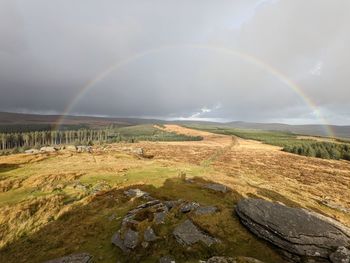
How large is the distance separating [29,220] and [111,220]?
10594 millimetres

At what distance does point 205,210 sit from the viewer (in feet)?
77.6

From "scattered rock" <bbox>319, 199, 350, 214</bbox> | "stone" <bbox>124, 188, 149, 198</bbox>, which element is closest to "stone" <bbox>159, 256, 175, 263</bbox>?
"stone" <bbox>124, 188, 149, 198</bbox>

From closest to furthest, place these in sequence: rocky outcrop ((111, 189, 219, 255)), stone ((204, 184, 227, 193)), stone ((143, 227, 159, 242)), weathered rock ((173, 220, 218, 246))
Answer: weathered rock ((173, 220, 218, 246))
rocky outcrop ((111, 189, 219, 255))
stone ((143, 227, 159, 242))
stone ((204, 184, 227, 193))

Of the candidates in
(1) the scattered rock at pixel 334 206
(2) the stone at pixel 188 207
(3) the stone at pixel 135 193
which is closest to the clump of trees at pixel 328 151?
(1) the scattered rock at pixel 334 206

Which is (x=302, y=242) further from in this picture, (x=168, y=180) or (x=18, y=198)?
(x=18, y=198)

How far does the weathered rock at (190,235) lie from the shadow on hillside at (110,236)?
0.50 metres

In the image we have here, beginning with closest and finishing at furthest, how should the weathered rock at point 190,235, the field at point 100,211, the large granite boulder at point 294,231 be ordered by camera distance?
the large granite boulder at point 294,231
the weathered rock at point 190,235
the field at point 100,211

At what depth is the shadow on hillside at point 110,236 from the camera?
1844 centimetres

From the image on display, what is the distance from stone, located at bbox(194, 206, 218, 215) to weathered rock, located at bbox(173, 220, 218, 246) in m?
Answer: 2.32

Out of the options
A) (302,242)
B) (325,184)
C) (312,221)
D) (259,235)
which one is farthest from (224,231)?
(325,184)

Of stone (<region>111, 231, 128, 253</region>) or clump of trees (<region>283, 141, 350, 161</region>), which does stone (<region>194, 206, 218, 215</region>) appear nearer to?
stone (<region>111, 231, 128, 253</region>)

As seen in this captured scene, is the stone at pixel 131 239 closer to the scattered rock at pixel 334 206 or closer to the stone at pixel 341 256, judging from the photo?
the stone at pixel 341 256

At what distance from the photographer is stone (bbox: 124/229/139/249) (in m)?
20.2

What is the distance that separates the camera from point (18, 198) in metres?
36.0
